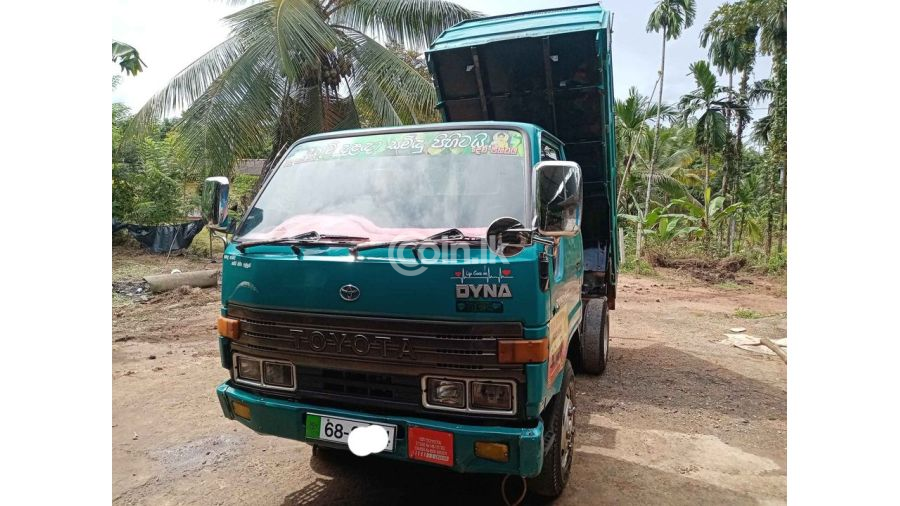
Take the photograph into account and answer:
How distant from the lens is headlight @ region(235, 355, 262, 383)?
115 inches

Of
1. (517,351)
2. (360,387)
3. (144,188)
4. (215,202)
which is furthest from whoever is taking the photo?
(144,188)

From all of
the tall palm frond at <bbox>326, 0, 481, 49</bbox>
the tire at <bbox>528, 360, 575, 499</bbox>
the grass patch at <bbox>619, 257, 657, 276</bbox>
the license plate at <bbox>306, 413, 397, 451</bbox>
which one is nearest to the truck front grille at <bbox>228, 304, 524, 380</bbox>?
the license plate at <bbox>306, 413, 397, 451</bbox>

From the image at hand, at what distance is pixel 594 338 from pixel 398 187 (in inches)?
124

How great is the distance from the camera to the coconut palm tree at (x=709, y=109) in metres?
20.7

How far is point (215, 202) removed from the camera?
332 centimetres

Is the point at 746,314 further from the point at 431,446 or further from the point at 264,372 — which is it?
the point at 264,372

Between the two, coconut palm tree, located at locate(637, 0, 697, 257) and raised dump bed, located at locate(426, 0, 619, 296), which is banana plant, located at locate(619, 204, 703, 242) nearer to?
coconut palm tree, located at locate(637, 0, 697, 257)

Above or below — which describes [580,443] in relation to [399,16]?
below

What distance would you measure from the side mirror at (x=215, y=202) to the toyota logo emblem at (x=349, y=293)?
3.82 feet

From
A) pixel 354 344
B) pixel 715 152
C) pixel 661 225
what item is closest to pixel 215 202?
pixel 354 344

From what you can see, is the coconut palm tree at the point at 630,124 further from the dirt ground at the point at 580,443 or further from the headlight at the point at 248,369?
the headlight at the point at 248,369

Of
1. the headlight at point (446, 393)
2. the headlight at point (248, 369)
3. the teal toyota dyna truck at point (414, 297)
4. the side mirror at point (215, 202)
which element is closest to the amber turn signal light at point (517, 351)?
the teal toyota dyna truck at point (414, 297)

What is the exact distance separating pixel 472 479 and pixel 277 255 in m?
1.83

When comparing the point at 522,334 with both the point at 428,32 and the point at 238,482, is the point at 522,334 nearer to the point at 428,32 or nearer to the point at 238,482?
the point at 238,482
